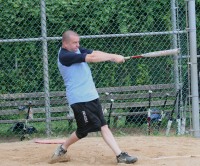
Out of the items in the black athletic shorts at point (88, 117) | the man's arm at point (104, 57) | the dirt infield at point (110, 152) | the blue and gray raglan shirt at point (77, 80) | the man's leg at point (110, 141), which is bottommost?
the dirt infield at point (110, 152)

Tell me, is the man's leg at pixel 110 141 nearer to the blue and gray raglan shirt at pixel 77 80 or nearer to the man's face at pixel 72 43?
the blue and gray raglan shirt at pixel 77 80

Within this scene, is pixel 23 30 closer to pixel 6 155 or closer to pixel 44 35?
pixel 44 35

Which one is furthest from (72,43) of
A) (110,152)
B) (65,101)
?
(65,101)

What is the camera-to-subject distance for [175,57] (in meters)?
11.1

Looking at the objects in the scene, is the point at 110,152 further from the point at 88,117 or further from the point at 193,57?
the point at 193,57

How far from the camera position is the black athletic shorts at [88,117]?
7.83m

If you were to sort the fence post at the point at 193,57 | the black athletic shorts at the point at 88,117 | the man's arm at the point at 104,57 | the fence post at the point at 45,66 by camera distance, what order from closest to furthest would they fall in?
the man's arm at the point at 104,57 → the black athletic shorts at the point at 88,117 → the fence post at the point at 193,57 → the fence post at the point at 45,66

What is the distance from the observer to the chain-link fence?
1121cm

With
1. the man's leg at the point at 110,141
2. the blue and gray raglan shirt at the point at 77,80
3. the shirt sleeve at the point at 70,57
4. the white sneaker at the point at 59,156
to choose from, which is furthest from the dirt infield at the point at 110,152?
the shirt sleeve at the point at 70,57

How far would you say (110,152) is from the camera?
8.71 metres

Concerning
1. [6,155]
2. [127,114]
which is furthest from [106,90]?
[6,155]

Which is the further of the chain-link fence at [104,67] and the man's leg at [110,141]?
the chain-link fence at [104,67]

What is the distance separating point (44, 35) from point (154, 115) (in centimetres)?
267

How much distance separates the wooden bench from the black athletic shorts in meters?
3.10
